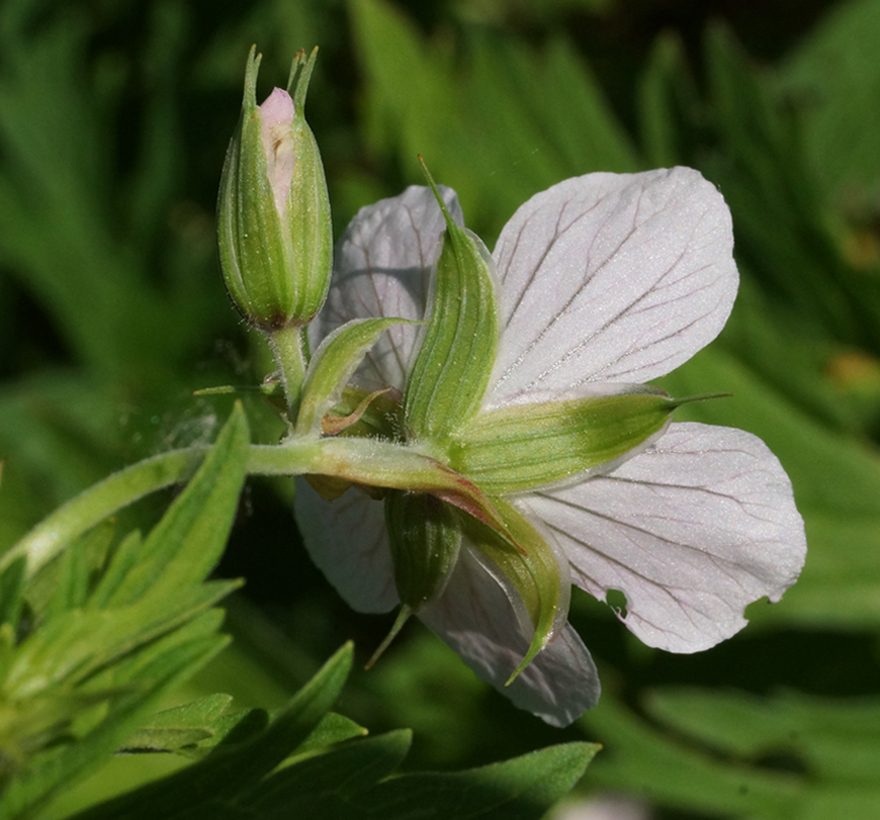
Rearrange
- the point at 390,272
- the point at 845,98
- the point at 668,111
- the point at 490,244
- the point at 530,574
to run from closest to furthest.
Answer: the point at 530,574, the point at 390,272, the point at 490,244, the point at 668,111, the point at 845,98

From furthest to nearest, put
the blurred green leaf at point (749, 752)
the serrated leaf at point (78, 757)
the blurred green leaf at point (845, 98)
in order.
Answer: the blurred green leaf at point (845, 98), the blurred green leaf at point (749, 752), the serrated leaf at point (78, 757)

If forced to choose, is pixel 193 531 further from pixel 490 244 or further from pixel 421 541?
pixel 490 244

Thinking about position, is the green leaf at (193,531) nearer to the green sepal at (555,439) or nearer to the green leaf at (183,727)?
the green leaf at (183,727)

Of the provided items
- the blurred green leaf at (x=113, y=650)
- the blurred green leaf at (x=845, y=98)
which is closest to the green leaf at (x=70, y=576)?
the blurred green leaf at (x=113, y=650)

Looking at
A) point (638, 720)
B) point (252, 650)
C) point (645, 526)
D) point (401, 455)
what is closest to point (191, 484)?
point (401, 455)

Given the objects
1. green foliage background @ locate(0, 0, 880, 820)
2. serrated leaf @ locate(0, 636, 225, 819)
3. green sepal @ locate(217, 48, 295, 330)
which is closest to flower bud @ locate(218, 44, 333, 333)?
green sepal @ locate(217, 48, 295, 330)

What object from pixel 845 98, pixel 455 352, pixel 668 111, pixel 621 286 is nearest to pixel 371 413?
pixel 455 352
